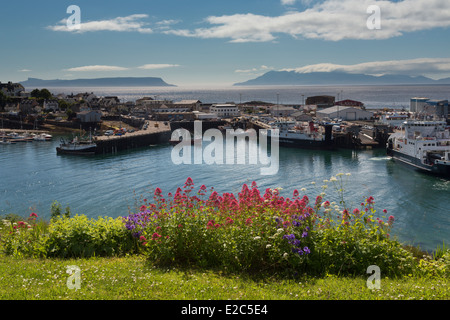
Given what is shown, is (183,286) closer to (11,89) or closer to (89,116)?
(89,116)

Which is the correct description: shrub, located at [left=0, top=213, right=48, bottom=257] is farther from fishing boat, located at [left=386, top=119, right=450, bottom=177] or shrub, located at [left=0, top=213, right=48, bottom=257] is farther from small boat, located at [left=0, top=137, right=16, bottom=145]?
small boat, located at [left=0, top=137, right=16, bottom=145]

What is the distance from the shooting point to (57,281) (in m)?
6.53

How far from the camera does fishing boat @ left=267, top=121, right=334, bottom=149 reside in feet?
171

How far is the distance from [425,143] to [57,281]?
38918 millimetres

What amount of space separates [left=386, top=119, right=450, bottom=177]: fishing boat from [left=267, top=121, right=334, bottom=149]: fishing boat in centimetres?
871

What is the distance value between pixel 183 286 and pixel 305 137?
4966cm

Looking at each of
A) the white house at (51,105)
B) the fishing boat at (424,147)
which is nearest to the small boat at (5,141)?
the white house at (51,105)

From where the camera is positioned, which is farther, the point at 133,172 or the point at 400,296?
the point at 133,172

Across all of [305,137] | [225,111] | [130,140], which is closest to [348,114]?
[225,111]

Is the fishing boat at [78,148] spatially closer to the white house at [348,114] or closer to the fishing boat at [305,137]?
the fishing boat at [305,137]

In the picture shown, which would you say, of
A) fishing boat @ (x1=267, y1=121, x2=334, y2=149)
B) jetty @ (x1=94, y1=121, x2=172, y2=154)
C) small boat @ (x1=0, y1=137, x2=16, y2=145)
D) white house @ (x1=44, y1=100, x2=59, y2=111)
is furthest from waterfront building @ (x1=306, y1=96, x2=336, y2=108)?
small boat @ (x1=0, y1=137, x2=16, y2=145)

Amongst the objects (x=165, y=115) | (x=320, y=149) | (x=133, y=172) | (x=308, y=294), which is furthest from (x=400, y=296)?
(x=165, y=115)

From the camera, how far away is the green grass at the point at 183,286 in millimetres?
5906
